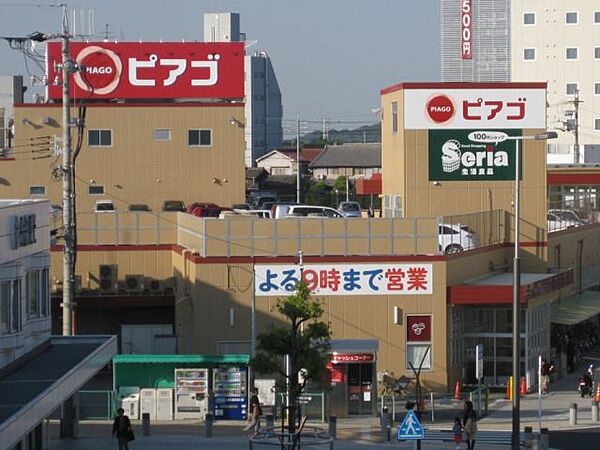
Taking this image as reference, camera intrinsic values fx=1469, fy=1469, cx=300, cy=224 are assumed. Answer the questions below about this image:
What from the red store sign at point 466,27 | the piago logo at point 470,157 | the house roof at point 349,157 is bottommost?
the piago logo at point 470,157

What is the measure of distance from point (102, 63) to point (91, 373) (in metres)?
38.7

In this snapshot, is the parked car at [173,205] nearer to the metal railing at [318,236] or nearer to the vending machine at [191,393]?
the metal railing at [318,236]

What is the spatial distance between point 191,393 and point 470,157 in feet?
56.2

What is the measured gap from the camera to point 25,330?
30.9 m

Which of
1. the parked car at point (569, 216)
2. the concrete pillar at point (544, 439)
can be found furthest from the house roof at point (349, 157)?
the concrete pillar at point (544, 439)

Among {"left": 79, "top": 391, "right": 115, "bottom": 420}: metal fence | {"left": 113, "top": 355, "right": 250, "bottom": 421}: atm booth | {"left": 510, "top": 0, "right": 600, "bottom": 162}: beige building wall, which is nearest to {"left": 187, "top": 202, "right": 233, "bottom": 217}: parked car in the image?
{"left": 79, "top": 391, "right": 115, "bottom": 420}: metal fence

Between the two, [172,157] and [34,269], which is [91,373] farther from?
[172,157]

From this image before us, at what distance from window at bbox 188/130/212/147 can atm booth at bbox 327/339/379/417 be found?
28.1 meters

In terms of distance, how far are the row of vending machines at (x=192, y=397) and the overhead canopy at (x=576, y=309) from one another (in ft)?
52.9

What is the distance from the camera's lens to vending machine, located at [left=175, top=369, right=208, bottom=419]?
40719 mm

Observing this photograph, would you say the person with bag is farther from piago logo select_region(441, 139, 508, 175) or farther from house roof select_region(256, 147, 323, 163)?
house roof select_region(256, 147, 323, 163)

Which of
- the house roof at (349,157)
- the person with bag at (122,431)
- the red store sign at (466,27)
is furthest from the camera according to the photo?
the house roof at (349,157)

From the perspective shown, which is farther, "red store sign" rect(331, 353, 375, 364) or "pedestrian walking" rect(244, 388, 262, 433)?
"red store sign" rect(331, 353, 375, 364)

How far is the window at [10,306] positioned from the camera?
28395mm
